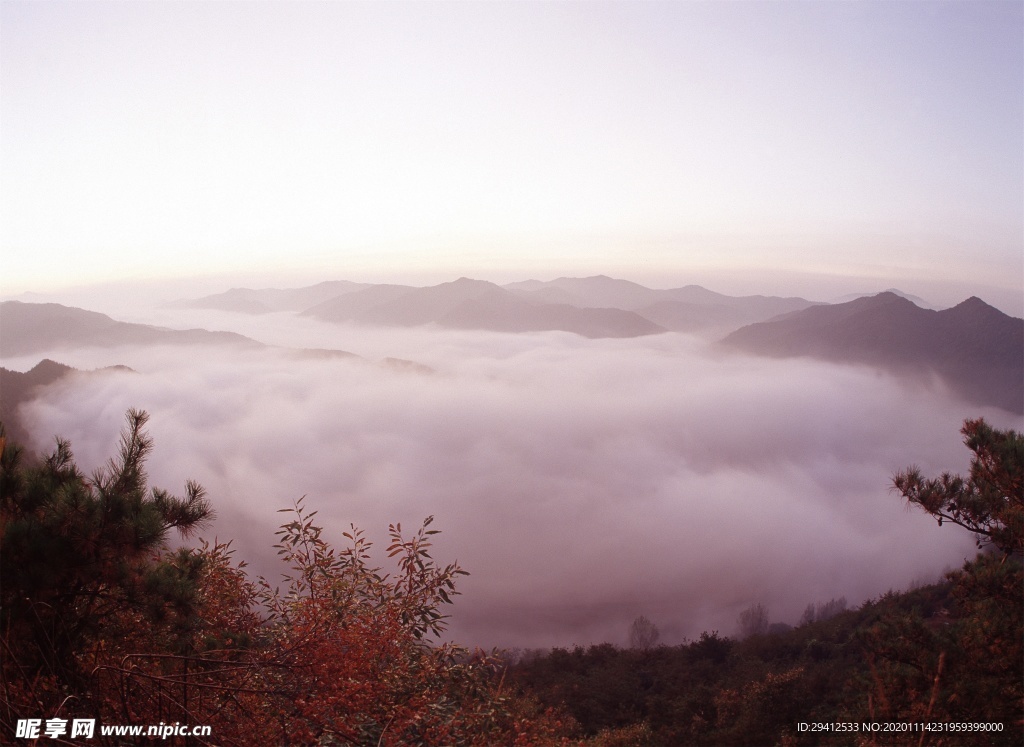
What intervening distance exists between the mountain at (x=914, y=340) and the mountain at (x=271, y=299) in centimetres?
9609

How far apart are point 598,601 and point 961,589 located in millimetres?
57282

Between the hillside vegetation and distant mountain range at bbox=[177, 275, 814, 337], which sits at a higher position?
distant mountain range at bbox=[177, 275, 814, 337]

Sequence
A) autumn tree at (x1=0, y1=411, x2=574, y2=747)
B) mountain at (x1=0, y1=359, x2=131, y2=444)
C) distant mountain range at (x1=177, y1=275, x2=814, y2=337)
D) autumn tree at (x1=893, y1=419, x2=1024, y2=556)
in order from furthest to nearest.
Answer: distant mountain range at (x1=177, y1=275, x2=814, y2=337) → mountain at (x1=0, y1=359, x2=131, y2=444) → autumn tree at (x1=893, y1=419, x2=1024, y2=556) → autumn tree at (x1=0, y1=411, x2=574, y2=747)

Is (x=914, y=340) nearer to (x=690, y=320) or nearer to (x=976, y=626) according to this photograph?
(x=690, y=320)

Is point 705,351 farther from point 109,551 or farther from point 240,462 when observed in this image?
point 109,551

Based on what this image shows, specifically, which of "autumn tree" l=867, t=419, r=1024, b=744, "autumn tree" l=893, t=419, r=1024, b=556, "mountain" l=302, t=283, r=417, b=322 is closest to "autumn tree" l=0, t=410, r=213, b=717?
"autumn tree" l=867, t=419, r=1024, b=744

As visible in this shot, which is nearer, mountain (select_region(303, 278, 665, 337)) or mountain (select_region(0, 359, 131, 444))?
mountain (select_region(0, 359, 131, 444))

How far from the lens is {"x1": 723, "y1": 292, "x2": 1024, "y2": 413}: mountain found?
311 feet

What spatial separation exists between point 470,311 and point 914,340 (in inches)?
3448

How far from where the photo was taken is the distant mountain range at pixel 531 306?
100 meters

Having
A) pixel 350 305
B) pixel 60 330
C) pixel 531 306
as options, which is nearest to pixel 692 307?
pixel 531 306

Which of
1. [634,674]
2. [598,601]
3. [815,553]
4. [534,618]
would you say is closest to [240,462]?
[534,618]

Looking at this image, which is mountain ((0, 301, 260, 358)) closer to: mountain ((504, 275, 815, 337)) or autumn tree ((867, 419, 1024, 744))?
autumn tree ((867, 419, 1024, 744))

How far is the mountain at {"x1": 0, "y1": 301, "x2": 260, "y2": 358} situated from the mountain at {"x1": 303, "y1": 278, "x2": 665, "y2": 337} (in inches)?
1531
